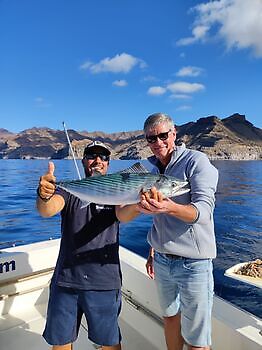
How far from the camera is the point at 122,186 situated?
8.14 feet

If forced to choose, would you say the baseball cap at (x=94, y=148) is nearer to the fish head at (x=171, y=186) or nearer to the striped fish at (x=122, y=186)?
the striped fish at (x=122, y=186)

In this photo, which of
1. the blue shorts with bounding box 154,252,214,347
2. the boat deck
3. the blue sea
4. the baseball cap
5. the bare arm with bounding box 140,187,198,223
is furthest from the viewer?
the blue sea

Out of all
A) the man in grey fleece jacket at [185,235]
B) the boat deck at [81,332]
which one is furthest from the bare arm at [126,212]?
the boat deck at [81,332]

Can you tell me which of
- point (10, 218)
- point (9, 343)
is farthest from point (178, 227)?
point (10, 218)

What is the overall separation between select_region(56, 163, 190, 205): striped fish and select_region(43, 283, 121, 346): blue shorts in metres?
0.75

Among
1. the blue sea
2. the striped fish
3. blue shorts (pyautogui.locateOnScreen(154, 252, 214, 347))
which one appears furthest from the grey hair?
the blue sea

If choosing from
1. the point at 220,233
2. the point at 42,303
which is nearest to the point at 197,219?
the point at 42,303

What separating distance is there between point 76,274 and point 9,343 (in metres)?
1.91

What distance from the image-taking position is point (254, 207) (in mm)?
18594

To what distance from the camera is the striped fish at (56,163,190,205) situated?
233 centimetres

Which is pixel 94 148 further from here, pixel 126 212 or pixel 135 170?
pixel 126 212

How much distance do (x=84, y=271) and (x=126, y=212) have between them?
1.90 feet

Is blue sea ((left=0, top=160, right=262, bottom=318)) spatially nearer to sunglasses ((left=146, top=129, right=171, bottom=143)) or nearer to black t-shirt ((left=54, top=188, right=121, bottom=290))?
black t-shirt ((left=54, top=188, right=121, bottom=290))

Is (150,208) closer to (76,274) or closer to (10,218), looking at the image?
(76,274)
